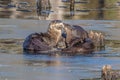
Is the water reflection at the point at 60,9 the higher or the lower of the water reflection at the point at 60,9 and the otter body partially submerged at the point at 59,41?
the lower

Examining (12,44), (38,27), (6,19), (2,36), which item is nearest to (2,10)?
(6,19)

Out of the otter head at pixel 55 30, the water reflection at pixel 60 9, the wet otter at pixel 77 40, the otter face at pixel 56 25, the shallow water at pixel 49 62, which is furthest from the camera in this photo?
the water reflection at pixel 60 9

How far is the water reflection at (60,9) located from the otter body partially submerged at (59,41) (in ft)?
31.4

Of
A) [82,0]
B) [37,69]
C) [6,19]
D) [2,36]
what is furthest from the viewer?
[82,0]

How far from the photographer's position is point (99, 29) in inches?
1009

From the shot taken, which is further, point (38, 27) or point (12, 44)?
point (38, 27)

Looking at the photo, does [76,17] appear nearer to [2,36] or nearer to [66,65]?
[2,36]

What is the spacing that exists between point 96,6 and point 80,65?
70.7 ft

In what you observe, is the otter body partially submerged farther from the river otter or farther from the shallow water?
the shallow water

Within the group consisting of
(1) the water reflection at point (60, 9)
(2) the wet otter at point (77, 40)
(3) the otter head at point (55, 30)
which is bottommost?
(1) the water reflection at point (60, 9)

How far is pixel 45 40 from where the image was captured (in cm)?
1938

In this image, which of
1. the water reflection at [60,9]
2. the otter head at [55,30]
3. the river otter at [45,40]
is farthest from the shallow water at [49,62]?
the water reflection at [60,9]

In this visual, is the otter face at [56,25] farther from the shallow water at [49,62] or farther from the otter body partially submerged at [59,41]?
the shallow water at [49,62]

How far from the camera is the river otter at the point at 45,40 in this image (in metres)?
19.1
